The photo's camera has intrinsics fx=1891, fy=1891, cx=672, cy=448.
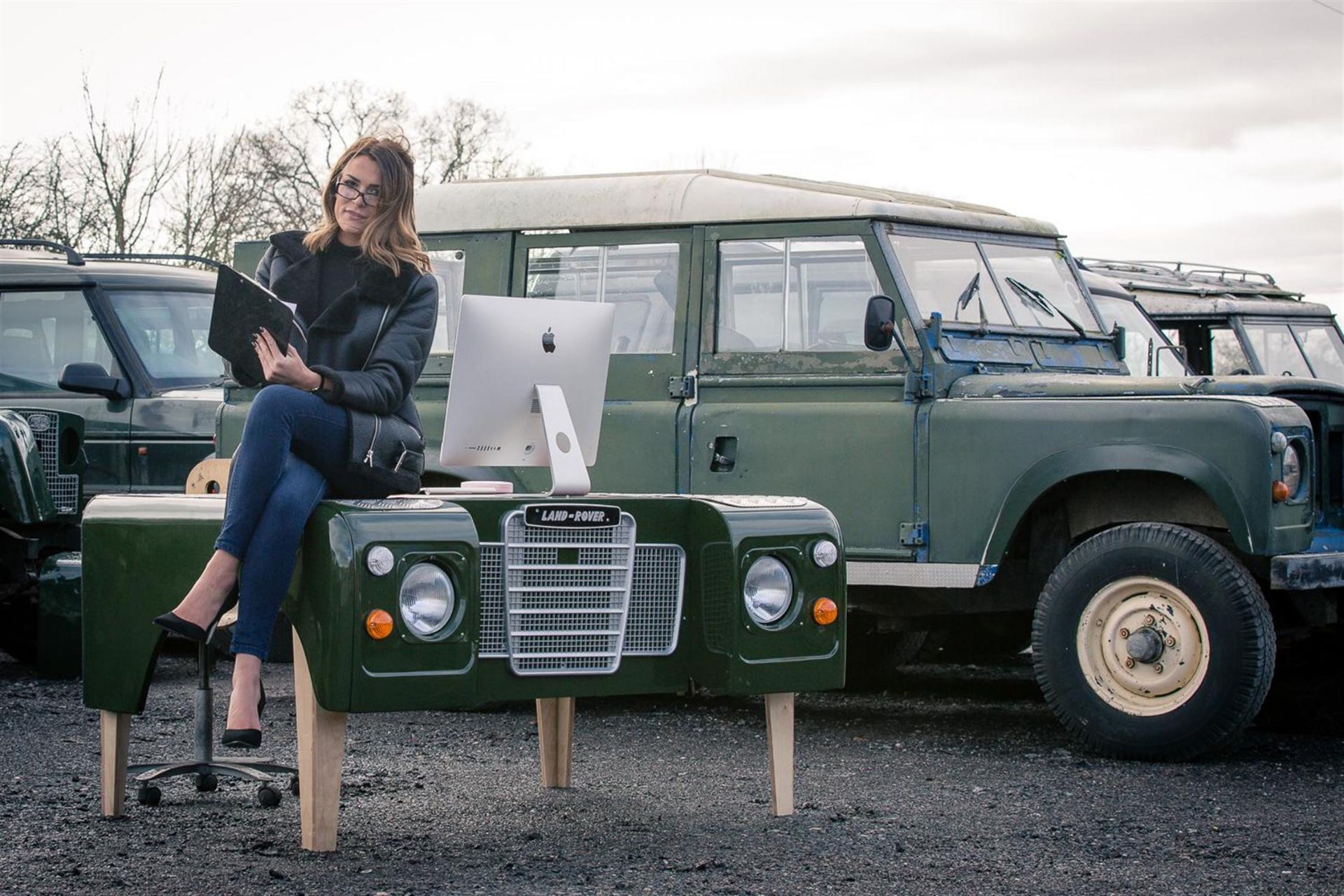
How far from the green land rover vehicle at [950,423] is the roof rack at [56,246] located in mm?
2770

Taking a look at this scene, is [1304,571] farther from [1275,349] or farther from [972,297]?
[1275,349]

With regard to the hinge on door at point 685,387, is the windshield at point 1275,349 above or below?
above

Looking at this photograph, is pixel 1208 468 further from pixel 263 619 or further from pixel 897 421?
pixel 263 619

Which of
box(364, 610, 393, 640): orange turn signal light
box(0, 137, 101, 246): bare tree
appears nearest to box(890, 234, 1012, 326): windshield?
box(364, 610, 393, 640): orange turn signal light

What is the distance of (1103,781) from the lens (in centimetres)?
680

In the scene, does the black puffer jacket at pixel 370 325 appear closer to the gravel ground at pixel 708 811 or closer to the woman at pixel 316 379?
the woman at pixel 316 379

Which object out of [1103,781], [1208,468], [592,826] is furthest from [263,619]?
[1208,468]

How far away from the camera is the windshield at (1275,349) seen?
13.9 m

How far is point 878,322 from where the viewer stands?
7.90 meters

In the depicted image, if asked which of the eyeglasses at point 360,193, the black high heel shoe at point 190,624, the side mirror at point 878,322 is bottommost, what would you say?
the black high heel shoe at point 190,624

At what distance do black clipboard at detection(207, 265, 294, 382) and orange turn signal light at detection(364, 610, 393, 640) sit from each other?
82 centimetres

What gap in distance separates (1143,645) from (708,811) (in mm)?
2198

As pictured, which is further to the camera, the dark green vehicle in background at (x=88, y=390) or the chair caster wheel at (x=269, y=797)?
the dark green vehicle in background at (x=88, y=390)

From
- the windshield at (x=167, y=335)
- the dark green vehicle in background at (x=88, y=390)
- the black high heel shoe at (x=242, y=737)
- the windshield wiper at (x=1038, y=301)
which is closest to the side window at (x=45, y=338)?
the dark green vehicle in background at (x=88, y=390)
